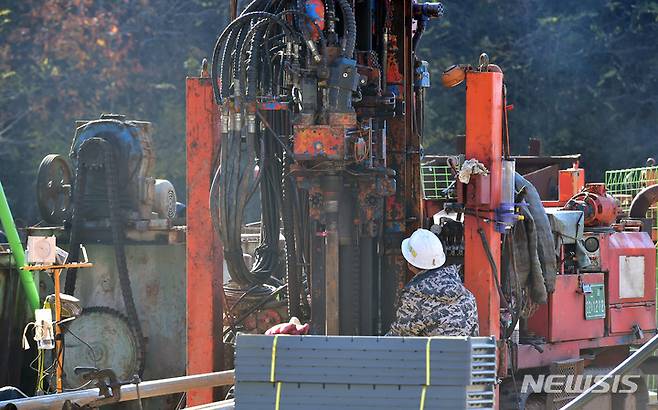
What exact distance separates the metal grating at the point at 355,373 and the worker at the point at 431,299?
144 cm

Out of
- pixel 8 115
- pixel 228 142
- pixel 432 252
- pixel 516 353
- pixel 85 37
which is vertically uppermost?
pixel 85 37

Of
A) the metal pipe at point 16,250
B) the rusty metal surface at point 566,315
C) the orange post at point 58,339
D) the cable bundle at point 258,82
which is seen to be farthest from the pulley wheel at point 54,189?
the rusty metal surface at point 566,315

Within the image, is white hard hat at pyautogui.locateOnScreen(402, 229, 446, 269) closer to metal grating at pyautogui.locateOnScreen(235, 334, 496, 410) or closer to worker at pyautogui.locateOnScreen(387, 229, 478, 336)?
worker at pyautogui.locateOnScreen(387, 229, 478, 336)

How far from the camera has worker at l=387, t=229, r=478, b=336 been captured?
28.8 feet

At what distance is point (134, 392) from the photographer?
27.9 ft

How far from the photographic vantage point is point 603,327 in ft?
38.3

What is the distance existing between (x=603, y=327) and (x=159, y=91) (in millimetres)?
20858

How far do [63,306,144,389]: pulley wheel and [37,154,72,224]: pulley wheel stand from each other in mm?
1475

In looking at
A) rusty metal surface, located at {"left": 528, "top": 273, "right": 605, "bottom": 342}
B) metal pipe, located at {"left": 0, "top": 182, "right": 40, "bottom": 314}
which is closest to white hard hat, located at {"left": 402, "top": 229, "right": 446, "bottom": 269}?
rusty metal surface, located at {"left": 528, "top": 273, "right": 605, "bottom": 342}

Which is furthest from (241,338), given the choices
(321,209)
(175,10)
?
(175,10)

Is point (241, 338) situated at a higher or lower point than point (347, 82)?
lower

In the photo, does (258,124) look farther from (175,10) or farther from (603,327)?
(175,10)

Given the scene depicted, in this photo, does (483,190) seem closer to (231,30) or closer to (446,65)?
(231,30)

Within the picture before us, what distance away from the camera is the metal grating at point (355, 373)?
23.6ft
